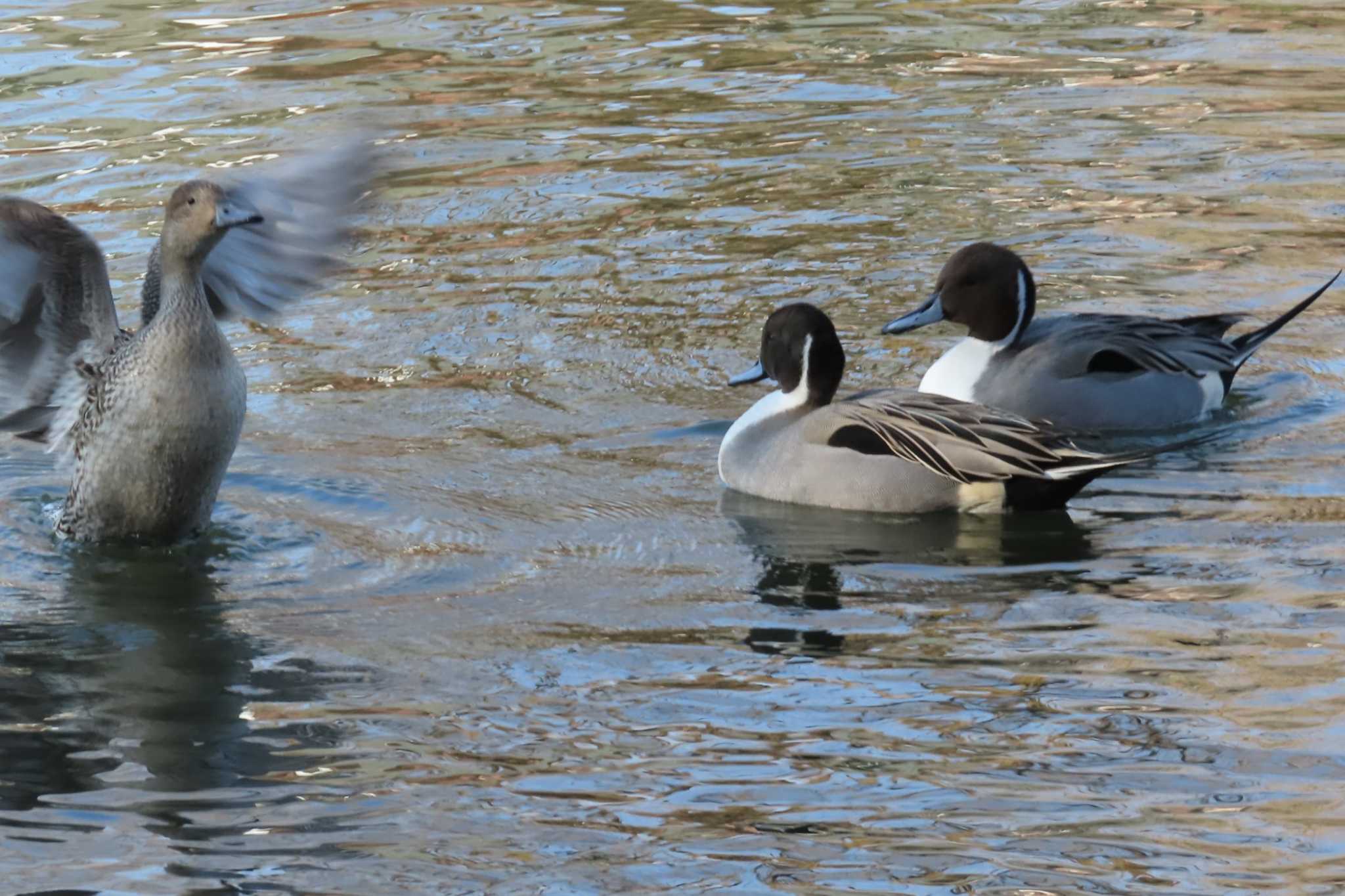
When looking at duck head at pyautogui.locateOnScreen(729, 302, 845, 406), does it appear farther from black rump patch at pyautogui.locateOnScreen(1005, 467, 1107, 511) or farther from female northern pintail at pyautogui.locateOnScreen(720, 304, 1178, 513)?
black rump patch at pyautogui.locateOnScreen(1005, 467, 1107, 511)

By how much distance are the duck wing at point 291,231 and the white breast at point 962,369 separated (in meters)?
2.75

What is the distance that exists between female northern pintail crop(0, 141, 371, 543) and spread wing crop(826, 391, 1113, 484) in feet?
6.97

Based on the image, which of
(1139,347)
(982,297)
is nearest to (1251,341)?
(1139,347)

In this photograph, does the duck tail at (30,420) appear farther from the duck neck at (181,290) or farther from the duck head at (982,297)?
the duck head at (982,297)

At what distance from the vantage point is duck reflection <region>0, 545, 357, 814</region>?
18.2 feet

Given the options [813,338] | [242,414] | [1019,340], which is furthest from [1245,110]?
[242,414]

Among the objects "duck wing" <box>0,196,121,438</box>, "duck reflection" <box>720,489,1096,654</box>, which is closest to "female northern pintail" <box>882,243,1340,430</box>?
"duck reflection" <box>720,489,1096,654</box>

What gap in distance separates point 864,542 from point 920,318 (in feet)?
5.92

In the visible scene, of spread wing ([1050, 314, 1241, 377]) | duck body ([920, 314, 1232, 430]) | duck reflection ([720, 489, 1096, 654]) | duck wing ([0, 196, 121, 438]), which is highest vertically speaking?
duck wing ([0, 196, 121, 438])

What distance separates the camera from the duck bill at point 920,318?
355 inches

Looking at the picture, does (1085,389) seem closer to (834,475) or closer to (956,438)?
(956,438)

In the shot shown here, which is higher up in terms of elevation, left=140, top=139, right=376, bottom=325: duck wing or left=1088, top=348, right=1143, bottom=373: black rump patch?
left=140, top=139, right=376, bottom=325: duck wing

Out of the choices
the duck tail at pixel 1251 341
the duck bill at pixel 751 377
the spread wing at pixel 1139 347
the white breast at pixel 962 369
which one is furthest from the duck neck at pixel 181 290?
the duck tail at pixel 1251 341

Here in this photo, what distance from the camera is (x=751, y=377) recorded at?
8602mm
